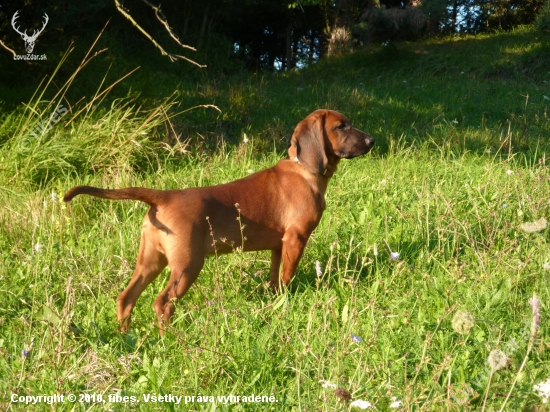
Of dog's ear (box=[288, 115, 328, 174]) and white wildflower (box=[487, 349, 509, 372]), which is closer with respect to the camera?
white wildflower (box=[487, 349, 509, 372])

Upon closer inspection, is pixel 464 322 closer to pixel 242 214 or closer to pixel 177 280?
pixel 177 280

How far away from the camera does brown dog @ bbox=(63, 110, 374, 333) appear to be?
3711 mm

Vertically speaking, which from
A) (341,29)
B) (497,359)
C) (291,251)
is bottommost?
(291,251)

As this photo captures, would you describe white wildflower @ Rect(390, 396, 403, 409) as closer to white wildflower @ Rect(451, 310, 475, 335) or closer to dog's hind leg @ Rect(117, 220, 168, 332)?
white wildflower @ Rect(451, 310, 475, 335)

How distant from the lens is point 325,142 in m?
4.53

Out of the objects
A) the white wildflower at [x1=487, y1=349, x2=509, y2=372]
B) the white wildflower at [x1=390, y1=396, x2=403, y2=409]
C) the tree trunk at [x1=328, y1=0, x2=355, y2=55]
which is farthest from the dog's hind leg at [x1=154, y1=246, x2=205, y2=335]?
the tree trunk at [x1=328, y1=0, x2=355, y2=55]

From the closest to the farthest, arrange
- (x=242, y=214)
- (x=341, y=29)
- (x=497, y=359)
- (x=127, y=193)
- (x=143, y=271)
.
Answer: (x=497, y=359) < (x=127, y=193) < (x=143, y=271) < (x=242, y=214) < (x=341, y=29)

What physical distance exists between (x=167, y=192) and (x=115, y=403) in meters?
1.49

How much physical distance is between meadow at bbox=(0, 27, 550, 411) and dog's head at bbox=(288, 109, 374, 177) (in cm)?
60

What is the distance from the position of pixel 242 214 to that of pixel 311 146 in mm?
704

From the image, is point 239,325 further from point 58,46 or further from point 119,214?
point 58,46

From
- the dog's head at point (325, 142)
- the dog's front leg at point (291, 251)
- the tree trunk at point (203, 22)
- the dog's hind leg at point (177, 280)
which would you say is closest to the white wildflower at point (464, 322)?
the dog's hind leg at point (177, 280)

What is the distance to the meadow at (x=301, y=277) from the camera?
2.77 metres

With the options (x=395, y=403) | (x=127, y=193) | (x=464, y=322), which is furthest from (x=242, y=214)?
(x=464, y=322)
